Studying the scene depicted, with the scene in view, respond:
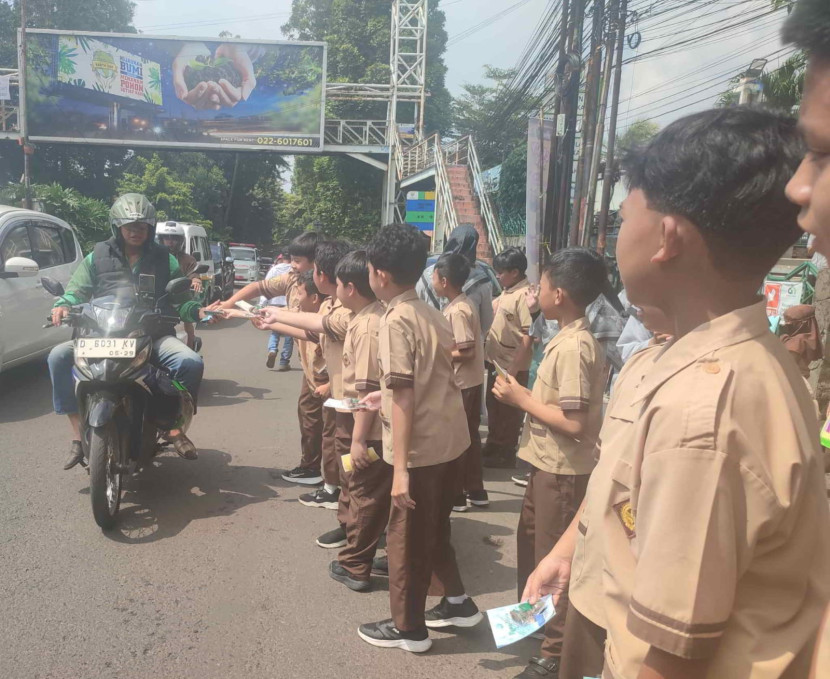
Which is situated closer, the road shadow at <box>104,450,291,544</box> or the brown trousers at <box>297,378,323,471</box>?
the road shadow at <box>104,450,291,544</box>

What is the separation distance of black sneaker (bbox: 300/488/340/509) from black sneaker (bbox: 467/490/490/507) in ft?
3.06

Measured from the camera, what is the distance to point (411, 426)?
2.69m

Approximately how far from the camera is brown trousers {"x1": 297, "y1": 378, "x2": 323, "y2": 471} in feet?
15.7

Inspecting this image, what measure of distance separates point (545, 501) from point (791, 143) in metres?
1.93

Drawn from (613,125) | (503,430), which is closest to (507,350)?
(503,430)

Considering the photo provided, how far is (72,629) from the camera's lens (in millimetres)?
2809

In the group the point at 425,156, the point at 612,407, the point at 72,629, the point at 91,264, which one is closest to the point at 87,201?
the point at 425,156

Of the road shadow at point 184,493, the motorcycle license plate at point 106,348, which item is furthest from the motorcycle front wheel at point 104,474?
the motorcycle license plate at point 106,348

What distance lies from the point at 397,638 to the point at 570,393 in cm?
126

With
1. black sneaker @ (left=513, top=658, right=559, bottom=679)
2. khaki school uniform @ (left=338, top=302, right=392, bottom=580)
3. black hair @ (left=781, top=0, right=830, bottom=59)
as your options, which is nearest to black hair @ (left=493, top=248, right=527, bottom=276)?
khaki school uniform @ (left=338, top=302, right=392, bottom=580)

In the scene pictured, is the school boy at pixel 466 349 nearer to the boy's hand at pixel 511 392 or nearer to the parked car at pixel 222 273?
the boy's hand at pixel 511 392

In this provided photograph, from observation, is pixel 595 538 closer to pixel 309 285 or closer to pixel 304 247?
pixel 309 285

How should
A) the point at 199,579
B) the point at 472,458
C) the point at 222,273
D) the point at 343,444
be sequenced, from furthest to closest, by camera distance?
the point at 222,273, the point at 472,458, the point at 343,444, the point at 199,579

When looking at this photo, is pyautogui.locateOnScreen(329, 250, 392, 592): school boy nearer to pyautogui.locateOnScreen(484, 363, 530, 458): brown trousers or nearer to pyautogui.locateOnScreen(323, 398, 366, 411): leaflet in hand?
pyautogui.locateOnScreen(323, 398, 366, 411): leaflet in hand
